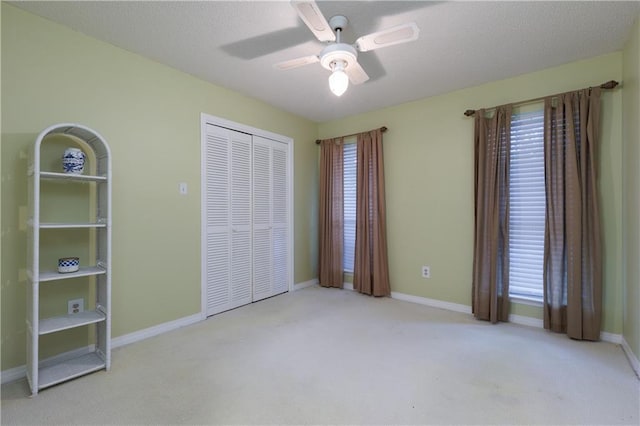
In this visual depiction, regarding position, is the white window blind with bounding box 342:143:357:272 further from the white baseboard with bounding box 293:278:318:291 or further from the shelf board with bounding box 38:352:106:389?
the shelf board with bounding box 38:352:106:389

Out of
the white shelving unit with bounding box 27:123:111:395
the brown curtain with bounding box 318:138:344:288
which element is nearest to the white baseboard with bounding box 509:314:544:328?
the brown curtain with bounding box 318:138:344:288

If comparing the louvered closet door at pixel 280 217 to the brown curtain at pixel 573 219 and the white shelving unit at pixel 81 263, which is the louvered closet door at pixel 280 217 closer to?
the white shelving unit at pixel 81 263

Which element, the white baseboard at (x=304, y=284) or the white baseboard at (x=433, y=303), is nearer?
the white baseboard at (x=433, y=303)

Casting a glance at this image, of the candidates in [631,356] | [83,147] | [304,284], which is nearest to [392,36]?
[83,147]

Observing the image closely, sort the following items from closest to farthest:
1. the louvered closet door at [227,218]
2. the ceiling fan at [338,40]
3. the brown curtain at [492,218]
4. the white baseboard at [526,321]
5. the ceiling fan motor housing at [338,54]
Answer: the ceiling fan at [338,40]
the ceiling fan motor housing at [338,54]
the white baseboard at [526,321]
the brown curtain at [492,218]
the louvered closet door at [227,218]

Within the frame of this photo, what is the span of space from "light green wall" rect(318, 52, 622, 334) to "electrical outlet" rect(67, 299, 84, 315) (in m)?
3.12

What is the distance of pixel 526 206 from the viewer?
9.16 feet

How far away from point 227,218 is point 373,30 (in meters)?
2.28

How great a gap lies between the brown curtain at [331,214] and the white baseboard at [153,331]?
183 cm

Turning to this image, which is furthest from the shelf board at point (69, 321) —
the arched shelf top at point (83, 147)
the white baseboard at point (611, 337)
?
the white baseboard at point (611, 337)

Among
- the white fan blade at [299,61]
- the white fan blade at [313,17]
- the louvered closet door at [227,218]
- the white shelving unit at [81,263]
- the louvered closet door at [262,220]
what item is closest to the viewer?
the white fan blade at [313,17]

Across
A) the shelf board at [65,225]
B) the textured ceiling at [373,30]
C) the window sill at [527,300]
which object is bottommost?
the window sill at [527,300]

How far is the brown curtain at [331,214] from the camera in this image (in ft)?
13.4

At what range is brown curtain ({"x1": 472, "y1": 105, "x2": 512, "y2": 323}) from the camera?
2.83 meters
